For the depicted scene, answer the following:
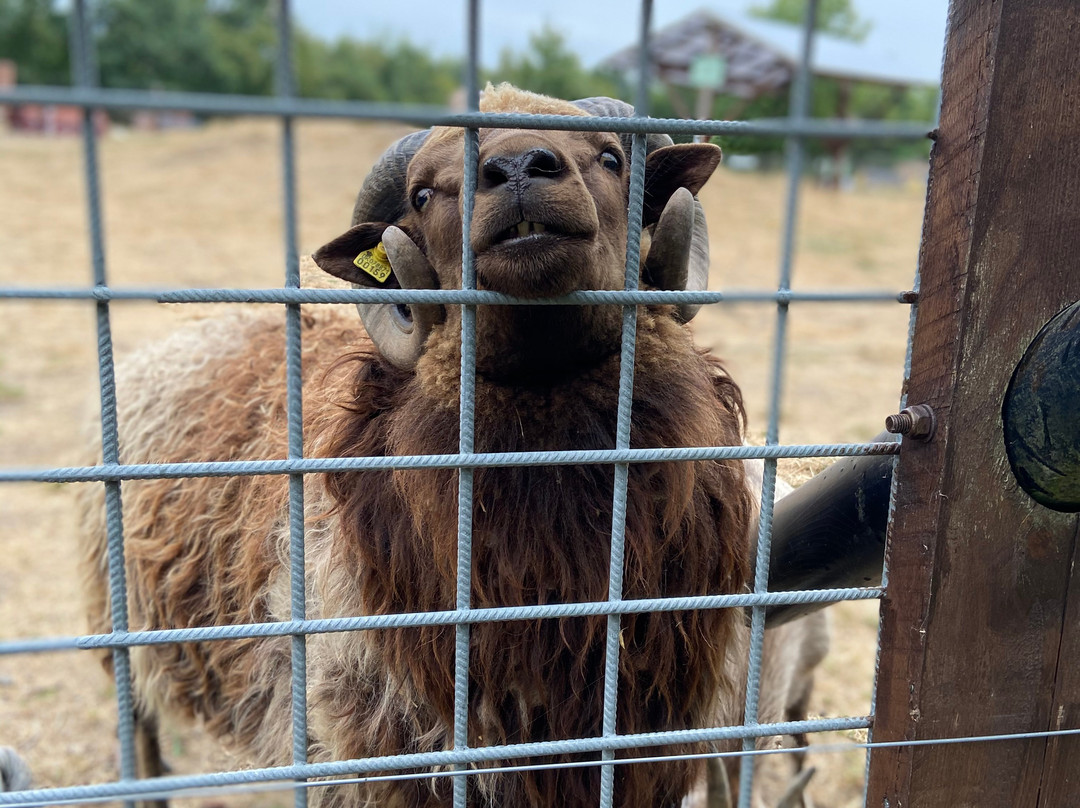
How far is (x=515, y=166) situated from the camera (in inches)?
68.8

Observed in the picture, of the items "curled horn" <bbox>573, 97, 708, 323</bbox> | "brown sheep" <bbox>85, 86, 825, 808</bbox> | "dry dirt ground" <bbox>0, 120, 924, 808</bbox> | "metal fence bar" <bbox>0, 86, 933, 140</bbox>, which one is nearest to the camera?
"metal fence bar" <bbox>0, 86, 933, 140</bbox>

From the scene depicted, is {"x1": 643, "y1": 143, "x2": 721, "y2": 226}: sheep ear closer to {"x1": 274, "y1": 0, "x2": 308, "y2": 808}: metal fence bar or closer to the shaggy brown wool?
the shaggy brown wool

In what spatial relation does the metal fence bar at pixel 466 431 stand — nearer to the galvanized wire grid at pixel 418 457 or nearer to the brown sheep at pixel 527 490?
the galvanized wire grid at pixel 418 457

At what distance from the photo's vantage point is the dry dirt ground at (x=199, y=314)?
458 cm

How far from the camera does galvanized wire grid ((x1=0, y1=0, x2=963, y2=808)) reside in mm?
1289

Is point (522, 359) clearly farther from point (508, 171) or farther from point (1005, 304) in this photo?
point (1005, 304)

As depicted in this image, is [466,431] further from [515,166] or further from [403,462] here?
[515,166]

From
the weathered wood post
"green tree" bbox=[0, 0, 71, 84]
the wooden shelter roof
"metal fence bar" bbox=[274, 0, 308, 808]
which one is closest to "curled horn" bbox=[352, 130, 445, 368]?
"metal fence bar" bbox=[274, 0, 308, 808]

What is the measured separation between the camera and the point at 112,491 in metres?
1.46

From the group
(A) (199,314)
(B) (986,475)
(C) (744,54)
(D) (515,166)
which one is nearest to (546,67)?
(A) (199,314)

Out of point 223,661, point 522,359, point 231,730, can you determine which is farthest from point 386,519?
point 231,730

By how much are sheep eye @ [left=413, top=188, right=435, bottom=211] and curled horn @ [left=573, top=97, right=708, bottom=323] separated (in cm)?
52

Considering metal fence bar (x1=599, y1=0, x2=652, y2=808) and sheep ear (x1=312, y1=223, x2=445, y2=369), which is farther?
sheep ear (x1=312, y1=223, x2=445, y2=369)

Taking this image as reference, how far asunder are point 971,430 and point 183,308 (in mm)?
4337
